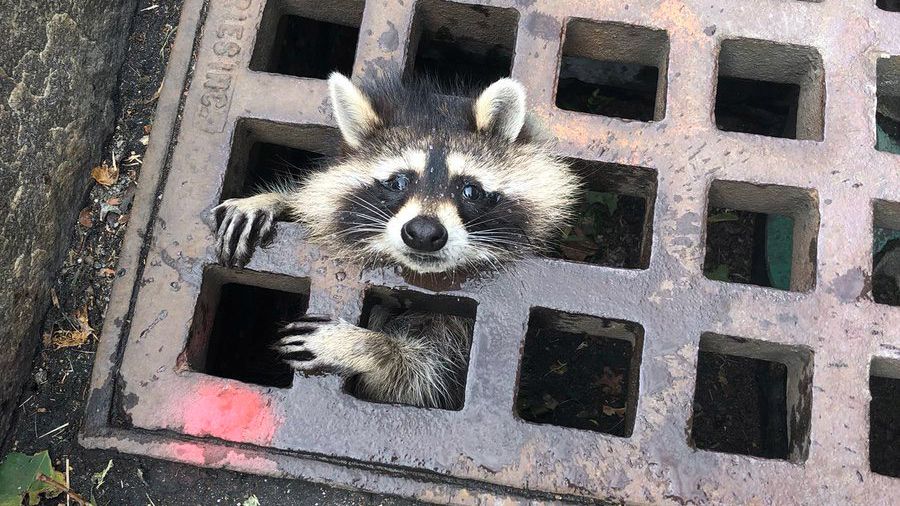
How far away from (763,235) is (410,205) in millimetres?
1309

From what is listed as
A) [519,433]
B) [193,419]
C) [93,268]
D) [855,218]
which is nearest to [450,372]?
[519,433]

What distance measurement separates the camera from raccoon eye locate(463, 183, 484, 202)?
1833mm

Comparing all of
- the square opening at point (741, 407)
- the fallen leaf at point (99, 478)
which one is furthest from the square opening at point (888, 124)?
the fallen leaf at point (99, 478)

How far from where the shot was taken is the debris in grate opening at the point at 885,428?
7.02 feet

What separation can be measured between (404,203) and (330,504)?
0.73m

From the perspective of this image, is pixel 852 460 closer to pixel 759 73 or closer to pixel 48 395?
pixel 759 73

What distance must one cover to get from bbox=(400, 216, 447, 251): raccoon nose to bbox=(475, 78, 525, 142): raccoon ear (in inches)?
13.3

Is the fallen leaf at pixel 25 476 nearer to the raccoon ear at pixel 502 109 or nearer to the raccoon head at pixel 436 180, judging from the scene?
the raccoon head at pixel 436 180

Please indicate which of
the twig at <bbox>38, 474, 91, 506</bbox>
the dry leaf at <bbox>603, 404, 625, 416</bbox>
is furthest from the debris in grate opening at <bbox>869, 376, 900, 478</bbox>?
the twig at <bbox>38, 474, 91, 506</bbox>

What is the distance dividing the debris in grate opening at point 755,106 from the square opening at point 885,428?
33.5 inches

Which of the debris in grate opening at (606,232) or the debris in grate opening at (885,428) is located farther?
the debris in grate opening at (606,232)

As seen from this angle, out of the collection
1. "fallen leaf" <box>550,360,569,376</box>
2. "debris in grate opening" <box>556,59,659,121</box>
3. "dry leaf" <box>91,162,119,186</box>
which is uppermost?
"debris in grate opening" <box>556,59,659,121</box>

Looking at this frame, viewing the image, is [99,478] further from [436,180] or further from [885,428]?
[885,428]

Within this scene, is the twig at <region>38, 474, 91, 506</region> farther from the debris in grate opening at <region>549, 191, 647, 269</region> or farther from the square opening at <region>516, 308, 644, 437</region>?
the debris in grate opening at <region>549, 191, 647, 269</region>
